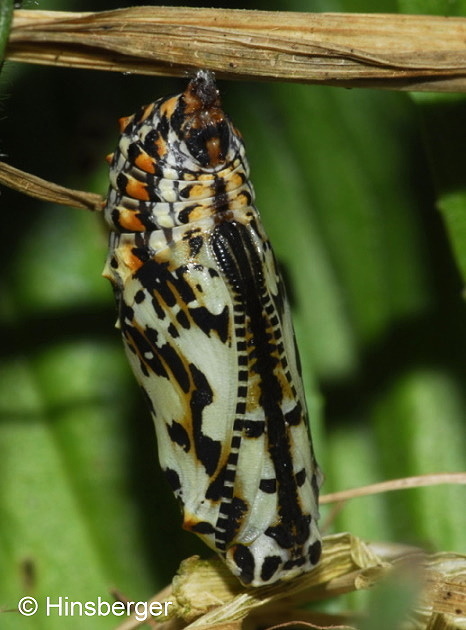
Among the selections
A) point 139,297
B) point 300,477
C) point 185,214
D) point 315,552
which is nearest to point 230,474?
point 300,477

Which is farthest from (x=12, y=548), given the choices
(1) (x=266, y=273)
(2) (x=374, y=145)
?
(2) (x=374, y=145)

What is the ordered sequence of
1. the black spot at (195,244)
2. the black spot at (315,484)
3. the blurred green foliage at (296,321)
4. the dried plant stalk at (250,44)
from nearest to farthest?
1. the dried plant stalk at (250,44)
2. the black spot at (195,244)
3. the black spot at (315,484)
4. the blurred green foliage at (296,321)

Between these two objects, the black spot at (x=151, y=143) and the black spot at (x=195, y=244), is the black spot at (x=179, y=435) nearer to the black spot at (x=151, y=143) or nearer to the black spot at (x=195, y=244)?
the black spot at (x=195, y=244)

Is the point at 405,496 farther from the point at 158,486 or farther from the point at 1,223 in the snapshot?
the point at 1,223

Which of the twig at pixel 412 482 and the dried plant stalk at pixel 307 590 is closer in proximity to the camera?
the dried plant stalk at pixel 307 590

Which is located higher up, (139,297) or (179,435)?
(139,297)

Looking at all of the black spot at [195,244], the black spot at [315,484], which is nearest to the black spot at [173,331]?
the black spot at [195,244]

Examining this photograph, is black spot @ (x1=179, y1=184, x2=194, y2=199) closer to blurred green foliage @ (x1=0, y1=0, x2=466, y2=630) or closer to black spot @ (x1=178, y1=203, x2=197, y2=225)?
black spot @ (x1=178, y1=203, x2=197, y2=225)

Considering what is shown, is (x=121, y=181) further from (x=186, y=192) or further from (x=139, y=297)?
(x=139, y=297)
